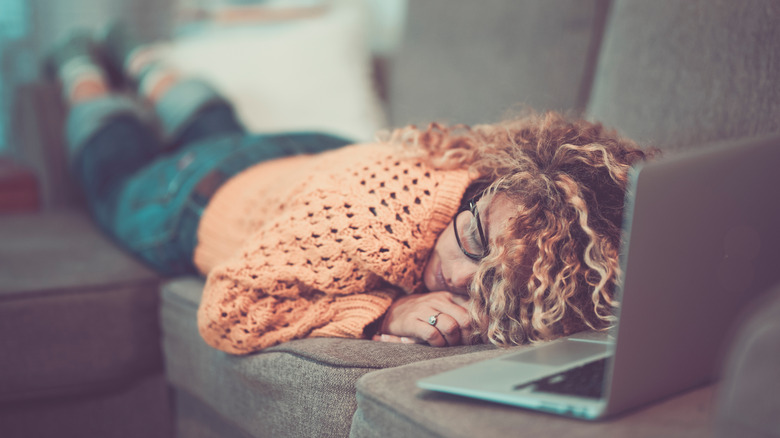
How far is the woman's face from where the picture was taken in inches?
31.5

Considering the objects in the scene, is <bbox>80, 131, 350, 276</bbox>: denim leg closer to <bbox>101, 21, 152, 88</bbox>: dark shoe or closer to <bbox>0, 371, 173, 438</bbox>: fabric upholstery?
<bbox>0, 371, 173, 438</bbox>: fabric upholstery

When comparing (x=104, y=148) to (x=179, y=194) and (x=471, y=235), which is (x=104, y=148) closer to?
(x=179, y=194)

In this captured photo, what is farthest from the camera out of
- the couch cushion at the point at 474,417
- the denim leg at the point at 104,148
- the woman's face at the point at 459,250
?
the denim leg at the point at 104,148

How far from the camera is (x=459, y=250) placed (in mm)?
850

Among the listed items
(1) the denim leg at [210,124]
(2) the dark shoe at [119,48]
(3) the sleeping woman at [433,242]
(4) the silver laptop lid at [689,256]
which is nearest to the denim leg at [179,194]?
(3) the sleeping woman at [433,242]

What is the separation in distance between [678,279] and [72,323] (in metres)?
1.08

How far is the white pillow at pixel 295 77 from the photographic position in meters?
1.85

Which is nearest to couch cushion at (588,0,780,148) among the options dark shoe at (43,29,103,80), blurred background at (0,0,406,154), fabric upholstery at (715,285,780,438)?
fabric upholstery at (715,285,780,438)

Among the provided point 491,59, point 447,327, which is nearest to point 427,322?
point 447,327

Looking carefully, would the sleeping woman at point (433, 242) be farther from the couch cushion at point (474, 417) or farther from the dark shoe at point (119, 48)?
the dark shoe at point (119, 48)

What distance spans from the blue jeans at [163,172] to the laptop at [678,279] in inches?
33.4

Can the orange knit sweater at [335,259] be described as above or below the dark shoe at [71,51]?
below

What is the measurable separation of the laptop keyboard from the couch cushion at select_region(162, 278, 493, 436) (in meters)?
0.21

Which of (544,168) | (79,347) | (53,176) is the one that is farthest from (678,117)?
(53,176)
